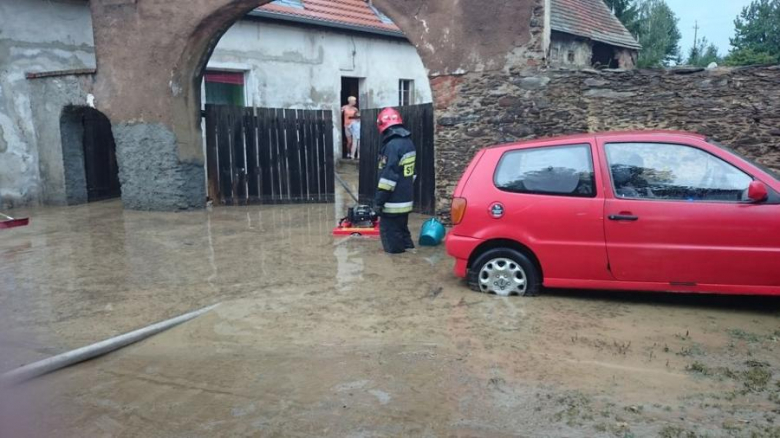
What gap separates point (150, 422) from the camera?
3771 mm

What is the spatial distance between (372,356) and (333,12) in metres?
15.3

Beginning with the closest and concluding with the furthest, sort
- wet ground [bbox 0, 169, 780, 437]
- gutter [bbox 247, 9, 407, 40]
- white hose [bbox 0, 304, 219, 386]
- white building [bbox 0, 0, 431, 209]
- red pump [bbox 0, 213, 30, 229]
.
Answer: wet ground [bbox 0, 169, 780, 437] → white hose [bbox 0, 304, 219, 386] → red pump [bbox 0, 213, 30, 229] → white building [bbox 0, 0, 431, 209] → gutter [bbox 247, 9, 407, 40]

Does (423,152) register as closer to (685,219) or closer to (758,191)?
(685,219)

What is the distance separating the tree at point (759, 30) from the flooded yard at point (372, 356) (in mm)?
27028

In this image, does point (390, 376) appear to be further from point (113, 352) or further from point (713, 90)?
point (713, 90)

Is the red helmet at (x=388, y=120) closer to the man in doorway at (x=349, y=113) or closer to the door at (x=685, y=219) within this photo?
the door at (x=685, y=219)

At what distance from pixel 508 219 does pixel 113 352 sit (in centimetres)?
351

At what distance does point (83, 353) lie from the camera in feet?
15.4

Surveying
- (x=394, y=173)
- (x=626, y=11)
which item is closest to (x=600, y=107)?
(x=394, y=173)

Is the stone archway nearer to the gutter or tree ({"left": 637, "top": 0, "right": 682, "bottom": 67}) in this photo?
the gutter

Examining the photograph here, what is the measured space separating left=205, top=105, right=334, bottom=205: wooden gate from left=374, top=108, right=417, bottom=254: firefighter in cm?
570

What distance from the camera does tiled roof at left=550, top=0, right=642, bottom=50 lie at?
18.0m

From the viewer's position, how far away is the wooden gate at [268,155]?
1287 cm

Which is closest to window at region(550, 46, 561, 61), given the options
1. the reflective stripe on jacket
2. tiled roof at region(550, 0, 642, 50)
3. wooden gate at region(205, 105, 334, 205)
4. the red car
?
tiled roof at region(550, 0, 642, 50)
